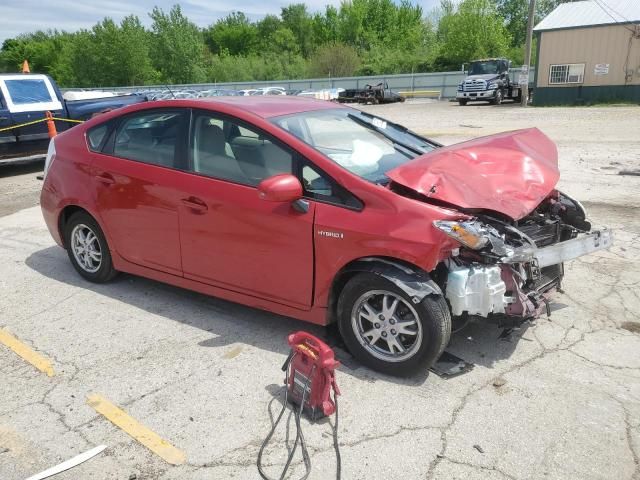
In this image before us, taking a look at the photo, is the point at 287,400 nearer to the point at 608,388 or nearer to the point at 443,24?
the point at 608,388

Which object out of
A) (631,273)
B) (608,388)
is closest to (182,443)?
(608,388)

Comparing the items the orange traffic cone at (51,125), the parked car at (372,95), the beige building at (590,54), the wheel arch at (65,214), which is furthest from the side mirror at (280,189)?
the parked car at (372,95)

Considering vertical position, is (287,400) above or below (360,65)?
below

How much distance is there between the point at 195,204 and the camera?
3891mm

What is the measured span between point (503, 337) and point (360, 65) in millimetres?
63429

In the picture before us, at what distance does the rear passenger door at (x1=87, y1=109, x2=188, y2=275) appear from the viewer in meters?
4.08

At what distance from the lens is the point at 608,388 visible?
10.3 feet

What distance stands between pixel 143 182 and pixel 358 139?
66.2 inches

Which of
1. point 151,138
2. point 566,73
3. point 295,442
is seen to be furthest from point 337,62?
point 295,442

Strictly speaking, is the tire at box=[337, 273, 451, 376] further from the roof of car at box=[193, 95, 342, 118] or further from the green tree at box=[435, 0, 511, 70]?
the green tree at box=[435, 0, 511, 70]

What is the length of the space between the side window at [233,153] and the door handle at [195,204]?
207 millimetres

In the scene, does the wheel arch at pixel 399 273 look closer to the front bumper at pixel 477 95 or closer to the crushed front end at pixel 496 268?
the crushed front end at pixel 496 268

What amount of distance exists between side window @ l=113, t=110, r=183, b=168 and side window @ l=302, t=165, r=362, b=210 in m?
1.11

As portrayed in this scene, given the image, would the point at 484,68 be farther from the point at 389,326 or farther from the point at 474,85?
the point at 389,326
